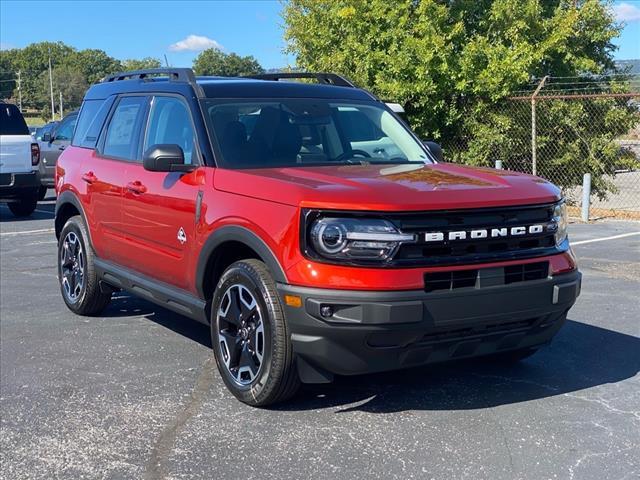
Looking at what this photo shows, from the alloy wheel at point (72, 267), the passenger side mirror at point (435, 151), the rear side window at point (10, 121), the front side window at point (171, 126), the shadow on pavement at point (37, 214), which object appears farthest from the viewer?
the shadow on pavement at point (37, 214)

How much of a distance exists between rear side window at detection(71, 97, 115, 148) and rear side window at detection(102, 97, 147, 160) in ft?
0.72

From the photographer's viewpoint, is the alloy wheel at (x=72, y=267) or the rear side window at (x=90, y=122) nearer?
the rear side window at (x=90, y=122)

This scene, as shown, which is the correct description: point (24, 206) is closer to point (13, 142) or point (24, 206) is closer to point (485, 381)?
point (13, 142)

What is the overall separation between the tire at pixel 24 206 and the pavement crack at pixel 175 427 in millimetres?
10469

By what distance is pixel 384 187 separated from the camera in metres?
4.09

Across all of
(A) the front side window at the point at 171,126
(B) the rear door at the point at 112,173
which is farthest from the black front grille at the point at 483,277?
(B) the rear door at the point at 112,173

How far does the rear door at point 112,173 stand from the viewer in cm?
587

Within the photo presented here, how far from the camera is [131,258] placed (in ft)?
18.9

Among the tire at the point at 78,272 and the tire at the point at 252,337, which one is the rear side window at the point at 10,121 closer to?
the tire at the point at 78,272

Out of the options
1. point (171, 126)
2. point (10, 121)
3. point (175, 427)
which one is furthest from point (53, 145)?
point (175, 427)

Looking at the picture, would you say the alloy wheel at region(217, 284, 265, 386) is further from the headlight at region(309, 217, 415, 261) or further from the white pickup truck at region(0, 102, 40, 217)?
the white pickup truck at region(0, 102, 40, 217)

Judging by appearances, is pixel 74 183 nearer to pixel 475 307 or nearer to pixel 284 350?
pixel 284 350

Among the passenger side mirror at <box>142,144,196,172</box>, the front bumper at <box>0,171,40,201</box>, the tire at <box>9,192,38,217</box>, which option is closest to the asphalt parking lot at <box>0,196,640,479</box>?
the passenger side mirror at <box>142,144,196,172</box>

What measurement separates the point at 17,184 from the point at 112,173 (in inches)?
350
